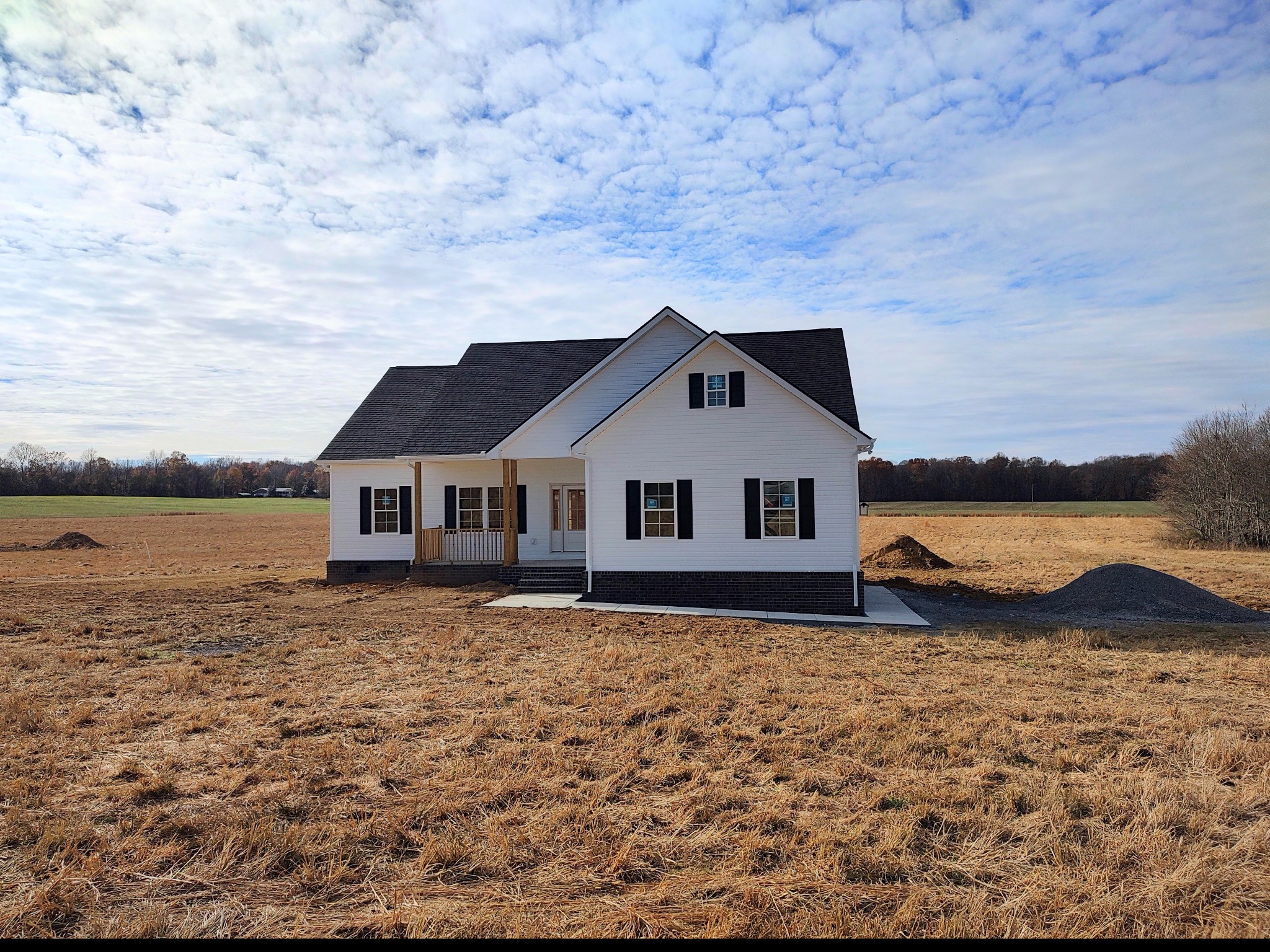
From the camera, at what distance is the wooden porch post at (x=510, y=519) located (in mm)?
21938

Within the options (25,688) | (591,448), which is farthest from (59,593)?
A: (591,448)

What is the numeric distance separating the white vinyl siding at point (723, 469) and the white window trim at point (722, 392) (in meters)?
0.14

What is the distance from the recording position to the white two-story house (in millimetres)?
18094

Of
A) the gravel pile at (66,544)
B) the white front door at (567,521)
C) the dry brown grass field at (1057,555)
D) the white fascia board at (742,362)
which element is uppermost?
the white fascia board at (742,362)

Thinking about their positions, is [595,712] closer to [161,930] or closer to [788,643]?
[161,930]

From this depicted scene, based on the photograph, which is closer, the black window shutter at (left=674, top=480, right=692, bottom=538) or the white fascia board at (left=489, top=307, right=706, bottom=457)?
the black window shutter at (left=674, top=480, right=692, bottom=538)

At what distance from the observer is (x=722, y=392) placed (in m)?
18.5

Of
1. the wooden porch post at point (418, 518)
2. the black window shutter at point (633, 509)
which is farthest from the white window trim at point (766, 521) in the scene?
the wooden porch post at point (418, 518)

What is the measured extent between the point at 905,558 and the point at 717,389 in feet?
52.1

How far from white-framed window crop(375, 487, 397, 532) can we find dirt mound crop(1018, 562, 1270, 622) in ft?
58.6

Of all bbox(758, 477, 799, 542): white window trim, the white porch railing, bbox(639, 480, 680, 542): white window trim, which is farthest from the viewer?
the white porch railing

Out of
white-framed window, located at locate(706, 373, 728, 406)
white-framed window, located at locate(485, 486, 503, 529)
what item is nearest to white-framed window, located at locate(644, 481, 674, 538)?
white-framed window, located at locate(706, 373, 728, 406)

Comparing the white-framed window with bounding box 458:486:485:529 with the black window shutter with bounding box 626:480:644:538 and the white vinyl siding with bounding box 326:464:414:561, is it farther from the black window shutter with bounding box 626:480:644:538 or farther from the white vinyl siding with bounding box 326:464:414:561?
the black window shutter with bounding box 626:480:644:538

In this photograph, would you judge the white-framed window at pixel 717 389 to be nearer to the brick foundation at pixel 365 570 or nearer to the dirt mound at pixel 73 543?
the brick foundation at pixel 365 570
